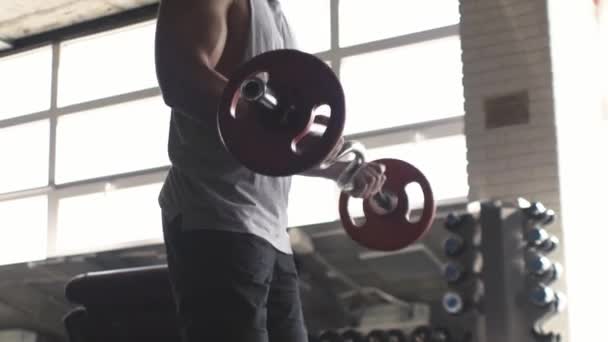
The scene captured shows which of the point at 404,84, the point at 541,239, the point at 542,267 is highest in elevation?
the point at 404,84

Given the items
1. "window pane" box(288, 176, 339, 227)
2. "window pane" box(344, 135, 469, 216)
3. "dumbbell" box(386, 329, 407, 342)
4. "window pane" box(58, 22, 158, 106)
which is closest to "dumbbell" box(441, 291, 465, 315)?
"dumbbell" box(386, 329, 407, 342)

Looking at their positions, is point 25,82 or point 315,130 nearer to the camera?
point 315,130

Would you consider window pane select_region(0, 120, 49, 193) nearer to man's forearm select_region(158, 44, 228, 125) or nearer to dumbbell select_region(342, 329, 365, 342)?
dumbbell select_region(342, 329, 365, 342)

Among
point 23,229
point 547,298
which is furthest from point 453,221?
point 23,229

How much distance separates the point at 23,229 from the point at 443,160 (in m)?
3.18

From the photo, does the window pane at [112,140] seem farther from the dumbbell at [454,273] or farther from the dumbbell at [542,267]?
the dumbbell at [542,267]

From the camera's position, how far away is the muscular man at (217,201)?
1250 mm

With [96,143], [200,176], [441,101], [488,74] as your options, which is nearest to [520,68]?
[488,74]

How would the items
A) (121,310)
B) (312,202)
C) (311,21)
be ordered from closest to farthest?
1. (121,310)
2. (312,202)
3. (311,21)

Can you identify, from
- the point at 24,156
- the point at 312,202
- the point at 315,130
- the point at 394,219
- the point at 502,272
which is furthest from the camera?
the point at 24,156

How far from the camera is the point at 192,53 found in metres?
1.28

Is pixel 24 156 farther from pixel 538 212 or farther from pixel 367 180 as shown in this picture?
pixel 367 180

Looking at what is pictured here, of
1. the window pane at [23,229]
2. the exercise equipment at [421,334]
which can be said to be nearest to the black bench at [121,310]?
the exercise equipment at [421,334]

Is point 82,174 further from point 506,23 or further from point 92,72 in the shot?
point 506,23
